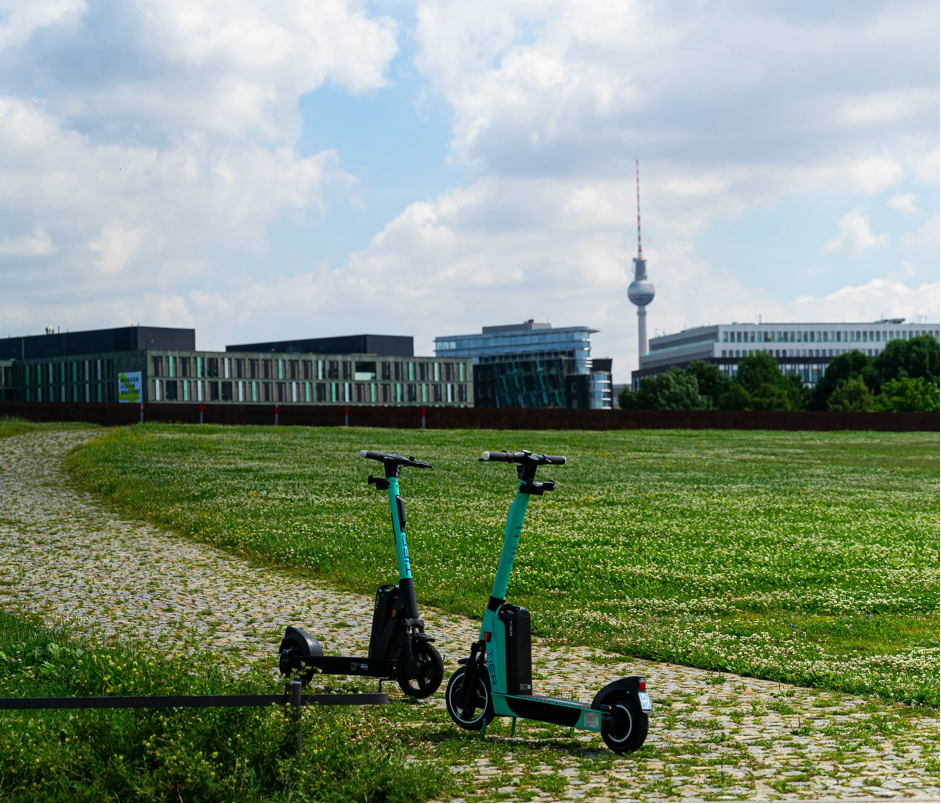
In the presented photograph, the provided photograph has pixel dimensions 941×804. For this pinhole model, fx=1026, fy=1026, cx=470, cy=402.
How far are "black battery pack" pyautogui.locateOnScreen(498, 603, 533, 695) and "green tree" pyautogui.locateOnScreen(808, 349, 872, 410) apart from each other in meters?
134

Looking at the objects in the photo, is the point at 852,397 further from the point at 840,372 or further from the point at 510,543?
the point at 510,543

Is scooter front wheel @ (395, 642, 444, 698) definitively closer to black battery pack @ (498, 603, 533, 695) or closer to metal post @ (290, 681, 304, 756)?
black battery pack @ (498, 603, 533, 695)

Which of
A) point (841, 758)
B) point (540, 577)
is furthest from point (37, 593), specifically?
point (841, 758)

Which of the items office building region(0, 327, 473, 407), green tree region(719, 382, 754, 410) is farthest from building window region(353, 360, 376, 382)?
green tree region(719, 382, 754, 410)

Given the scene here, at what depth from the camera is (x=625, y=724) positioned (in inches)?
255

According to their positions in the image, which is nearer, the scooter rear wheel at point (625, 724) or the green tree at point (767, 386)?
the scooter rear wheel at point (625, 724)

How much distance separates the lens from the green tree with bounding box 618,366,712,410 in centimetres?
12225

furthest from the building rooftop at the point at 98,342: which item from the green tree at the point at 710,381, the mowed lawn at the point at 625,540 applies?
the mowed lawn at the point at 625,540

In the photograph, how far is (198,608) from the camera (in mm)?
12266

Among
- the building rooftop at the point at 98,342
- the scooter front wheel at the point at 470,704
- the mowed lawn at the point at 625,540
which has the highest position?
the building rooftop at the point at 98,342

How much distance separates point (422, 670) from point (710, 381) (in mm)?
130401

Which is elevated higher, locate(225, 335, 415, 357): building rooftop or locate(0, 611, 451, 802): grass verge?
locate(225, 335, 415, 357): building rooftop

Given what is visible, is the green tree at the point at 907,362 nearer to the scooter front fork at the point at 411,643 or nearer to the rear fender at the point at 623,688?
the scooter front fork at the point at 411,643

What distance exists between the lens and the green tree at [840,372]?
5276 inches
